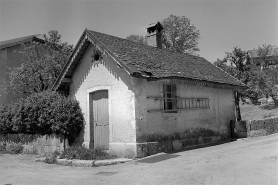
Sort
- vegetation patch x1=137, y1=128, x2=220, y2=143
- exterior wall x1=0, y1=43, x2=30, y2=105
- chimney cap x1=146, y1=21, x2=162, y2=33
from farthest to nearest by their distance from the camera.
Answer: exterior wall x1=0, y1=43, x2=30, y2=105 < chimney cap x1=146, y1=21, x2=162, y2=33 < vegetation patch x1=137, y1=128, x2=220, y2=143

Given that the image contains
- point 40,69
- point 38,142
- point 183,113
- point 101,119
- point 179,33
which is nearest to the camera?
point 101,119

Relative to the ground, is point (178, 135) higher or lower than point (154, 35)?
lower

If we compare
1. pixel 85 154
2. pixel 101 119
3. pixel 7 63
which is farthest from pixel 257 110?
pixel 7 63

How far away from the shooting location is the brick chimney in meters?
17.3

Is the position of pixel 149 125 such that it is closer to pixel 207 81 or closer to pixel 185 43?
pixel 207 81

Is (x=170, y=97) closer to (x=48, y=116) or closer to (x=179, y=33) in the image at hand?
(x=48, y=116)

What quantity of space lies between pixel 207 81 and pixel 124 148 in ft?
18.4

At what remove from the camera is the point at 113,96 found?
35.9ft

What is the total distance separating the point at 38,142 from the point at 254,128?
11883mm

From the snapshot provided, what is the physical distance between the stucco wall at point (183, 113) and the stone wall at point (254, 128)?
71 cm

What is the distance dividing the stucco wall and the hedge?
342 cm

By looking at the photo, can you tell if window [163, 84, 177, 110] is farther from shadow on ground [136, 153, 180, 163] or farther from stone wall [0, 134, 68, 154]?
stone wall [0, 134, 68, 154]

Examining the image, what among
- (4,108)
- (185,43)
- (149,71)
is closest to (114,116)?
(149,71)

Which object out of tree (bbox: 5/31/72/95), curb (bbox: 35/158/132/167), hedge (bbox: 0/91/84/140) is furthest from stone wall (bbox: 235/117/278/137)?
tree (bbox: 5/31/72/95)
